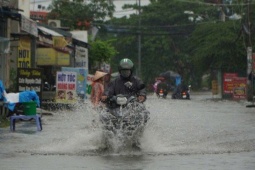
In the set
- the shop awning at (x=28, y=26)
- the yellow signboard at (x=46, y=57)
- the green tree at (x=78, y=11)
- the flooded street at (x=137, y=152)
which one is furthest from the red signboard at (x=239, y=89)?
the flooded street at (x=137, y=152)

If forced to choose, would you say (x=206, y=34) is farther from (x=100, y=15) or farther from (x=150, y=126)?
(x=150, y=126)

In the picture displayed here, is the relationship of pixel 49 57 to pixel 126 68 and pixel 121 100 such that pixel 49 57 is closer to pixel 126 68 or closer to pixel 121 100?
pixel 126 68

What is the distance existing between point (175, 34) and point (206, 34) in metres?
25.4

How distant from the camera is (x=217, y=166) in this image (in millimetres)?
12641

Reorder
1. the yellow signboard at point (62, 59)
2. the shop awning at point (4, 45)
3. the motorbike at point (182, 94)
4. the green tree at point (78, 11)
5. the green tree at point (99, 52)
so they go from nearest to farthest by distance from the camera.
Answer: the shop awning at point (4, 45) < the yellow signboard at point (62, 59) < the green tree at point (99, 52) < the motorbike at point (182, 94) < the green tree at point (78, 11)

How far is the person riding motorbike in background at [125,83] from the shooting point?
51.5 ft

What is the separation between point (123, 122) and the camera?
1502 centimetres

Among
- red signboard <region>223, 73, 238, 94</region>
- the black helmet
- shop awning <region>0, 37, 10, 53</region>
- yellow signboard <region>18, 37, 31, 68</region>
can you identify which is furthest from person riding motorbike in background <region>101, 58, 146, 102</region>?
red signboard <region>223, 73, 238, 94</region>

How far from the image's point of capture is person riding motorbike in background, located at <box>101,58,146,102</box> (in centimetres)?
1570

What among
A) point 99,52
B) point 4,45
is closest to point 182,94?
point 99,52

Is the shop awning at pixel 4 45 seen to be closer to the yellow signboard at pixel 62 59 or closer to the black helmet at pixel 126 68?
the black helmet at pixel 126 68

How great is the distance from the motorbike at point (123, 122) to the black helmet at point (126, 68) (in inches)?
23.4

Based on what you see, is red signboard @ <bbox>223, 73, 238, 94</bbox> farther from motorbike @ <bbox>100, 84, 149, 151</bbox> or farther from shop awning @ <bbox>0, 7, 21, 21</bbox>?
motorbike @ <bbox>100, 84, 149, 151</bbox>

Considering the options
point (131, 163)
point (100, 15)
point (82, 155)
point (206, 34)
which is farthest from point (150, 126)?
point (100, 15)
